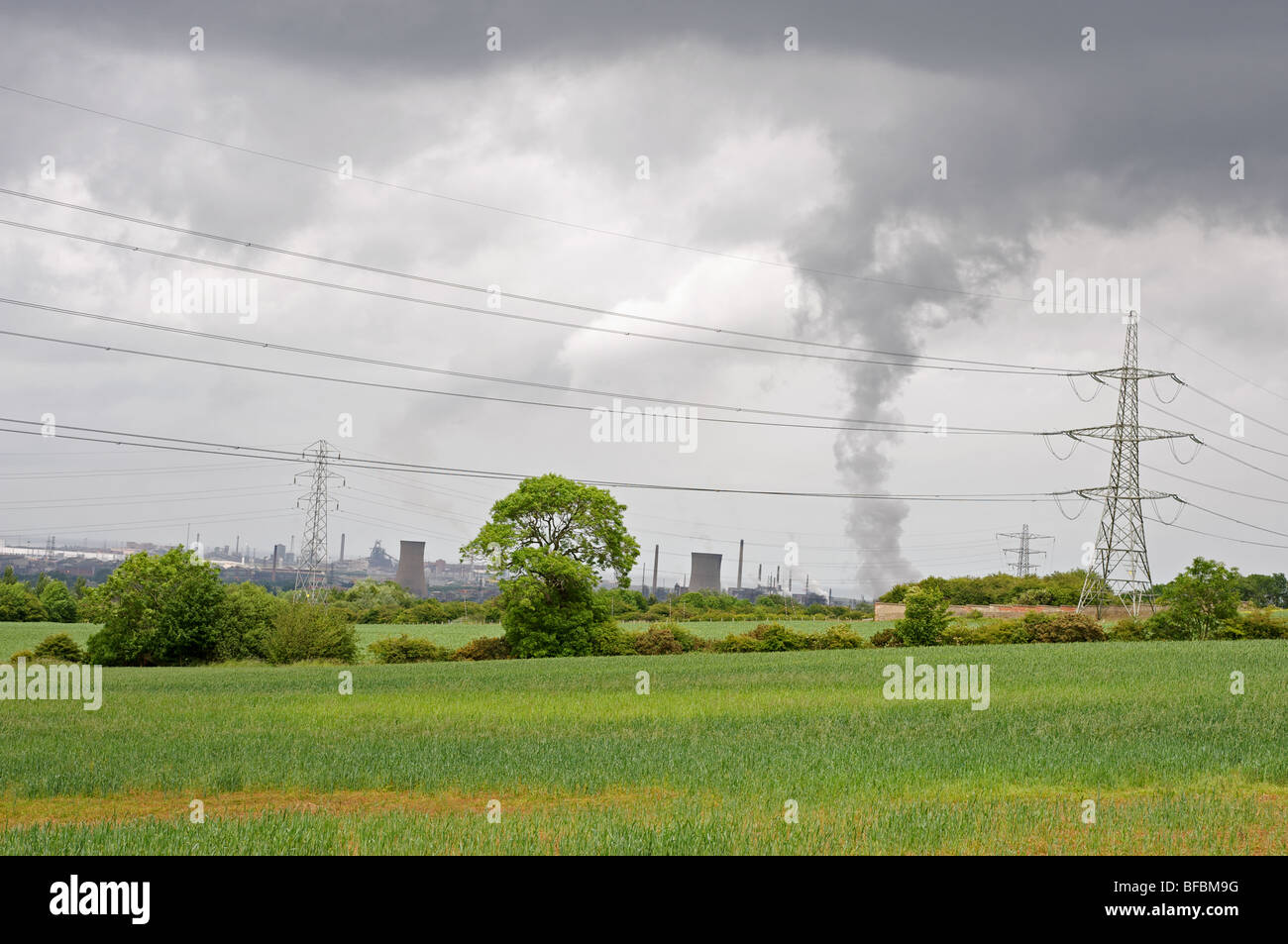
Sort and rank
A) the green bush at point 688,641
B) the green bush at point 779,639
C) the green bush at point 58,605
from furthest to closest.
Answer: the green bush at point 58,605, the green bush at point 779,639, the green bush at point 688,641

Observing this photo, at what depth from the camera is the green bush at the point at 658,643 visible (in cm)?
6291

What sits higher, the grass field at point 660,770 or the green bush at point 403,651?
the grass field at point 660,770

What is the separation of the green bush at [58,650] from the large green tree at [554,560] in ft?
76.2

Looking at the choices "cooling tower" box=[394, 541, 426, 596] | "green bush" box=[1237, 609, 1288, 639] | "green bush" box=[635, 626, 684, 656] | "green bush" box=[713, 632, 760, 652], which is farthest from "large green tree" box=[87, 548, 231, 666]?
"cooling tower" box=[394, 541, 426, 596]

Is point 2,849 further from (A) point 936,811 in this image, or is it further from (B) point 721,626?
(B) point 721,626

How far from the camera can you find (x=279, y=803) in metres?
17.0

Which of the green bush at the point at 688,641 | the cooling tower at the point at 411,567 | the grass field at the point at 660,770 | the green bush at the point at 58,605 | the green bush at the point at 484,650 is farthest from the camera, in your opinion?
the cooling tower at the point at 411,567

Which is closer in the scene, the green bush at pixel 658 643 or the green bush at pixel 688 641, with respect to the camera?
the green bush at pixel 658 643

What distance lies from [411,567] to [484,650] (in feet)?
389

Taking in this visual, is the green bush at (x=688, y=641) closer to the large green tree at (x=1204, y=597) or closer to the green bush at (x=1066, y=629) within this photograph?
the green bush at (x=1066, y=629)

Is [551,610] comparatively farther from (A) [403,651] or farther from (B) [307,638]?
(B) [307,638]

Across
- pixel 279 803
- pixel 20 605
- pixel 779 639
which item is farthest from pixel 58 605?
pixel 279 803

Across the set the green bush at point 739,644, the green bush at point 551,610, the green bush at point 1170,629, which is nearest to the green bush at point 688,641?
the green bush at point 739,644
